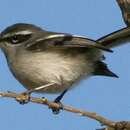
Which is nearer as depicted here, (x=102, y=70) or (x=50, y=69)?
(x=50, y=69)

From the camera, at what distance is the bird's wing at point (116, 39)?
3191 millimetres

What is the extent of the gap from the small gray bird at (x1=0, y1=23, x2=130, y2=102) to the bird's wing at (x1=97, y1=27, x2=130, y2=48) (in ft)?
1.71

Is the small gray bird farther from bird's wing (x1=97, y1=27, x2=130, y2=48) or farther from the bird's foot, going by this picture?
the bird's foot

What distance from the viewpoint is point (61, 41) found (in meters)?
4.10

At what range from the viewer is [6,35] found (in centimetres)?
426

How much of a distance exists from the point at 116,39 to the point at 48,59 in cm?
106

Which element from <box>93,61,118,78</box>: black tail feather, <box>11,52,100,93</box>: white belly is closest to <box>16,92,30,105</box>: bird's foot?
<box>11,52,100,93</box>: white belly

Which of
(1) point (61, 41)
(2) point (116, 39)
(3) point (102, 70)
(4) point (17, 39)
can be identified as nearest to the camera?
(2) point (116, 39)

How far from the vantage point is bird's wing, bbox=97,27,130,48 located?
319 cm

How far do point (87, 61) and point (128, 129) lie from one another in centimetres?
256

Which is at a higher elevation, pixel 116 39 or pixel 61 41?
pixel 116 39

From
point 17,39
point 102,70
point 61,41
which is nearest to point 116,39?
point 61,41

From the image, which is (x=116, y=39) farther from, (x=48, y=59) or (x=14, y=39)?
(x=14, y=39)

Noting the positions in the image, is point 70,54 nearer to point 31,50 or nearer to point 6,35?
point 31,50
